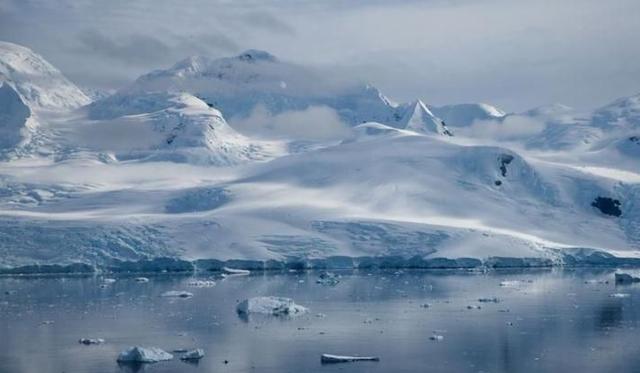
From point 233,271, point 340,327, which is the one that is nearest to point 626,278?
point 233,271

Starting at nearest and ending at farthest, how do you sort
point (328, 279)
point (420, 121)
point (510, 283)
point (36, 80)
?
point (510, 283) → point (328, 279) → point (420, 121) → point (36, 80)

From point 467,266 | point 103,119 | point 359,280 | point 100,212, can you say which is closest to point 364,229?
point 467,266

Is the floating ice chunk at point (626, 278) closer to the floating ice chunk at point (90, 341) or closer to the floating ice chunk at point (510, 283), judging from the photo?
the floating ice chunk at point (510, 283)

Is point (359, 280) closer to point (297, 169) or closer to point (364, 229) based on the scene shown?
point (364, 229)

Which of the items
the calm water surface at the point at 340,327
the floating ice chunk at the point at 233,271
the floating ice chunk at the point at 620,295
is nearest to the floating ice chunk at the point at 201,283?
the calm water surface at the point at 340,327

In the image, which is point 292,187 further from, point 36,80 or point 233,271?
point 36,80

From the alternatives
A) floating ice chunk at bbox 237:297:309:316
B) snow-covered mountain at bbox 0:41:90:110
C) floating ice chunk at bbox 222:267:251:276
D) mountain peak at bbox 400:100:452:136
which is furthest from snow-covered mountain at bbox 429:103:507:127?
floating ice chunk at bbox 237:297:309:316

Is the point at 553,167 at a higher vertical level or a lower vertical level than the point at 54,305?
higher
